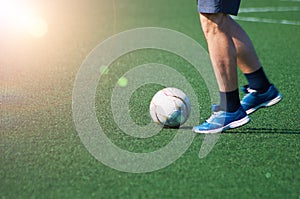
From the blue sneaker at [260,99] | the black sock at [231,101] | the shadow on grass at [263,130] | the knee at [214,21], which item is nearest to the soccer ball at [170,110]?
the shadow on grass at [263,130]

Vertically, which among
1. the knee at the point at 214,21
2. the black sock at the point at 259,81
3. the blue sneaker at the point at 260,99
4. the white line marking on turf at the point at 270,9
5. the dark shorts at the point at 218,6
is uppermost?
the dark shorts at the point at 218,6

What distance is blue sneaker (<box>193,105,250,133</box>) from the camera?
480cm

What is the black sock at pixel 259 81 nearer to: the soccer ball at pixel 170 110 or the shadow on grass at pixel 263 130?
the shadow on grass at pixel 263 130

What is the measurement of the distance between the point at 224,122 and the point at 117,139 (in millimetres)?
824

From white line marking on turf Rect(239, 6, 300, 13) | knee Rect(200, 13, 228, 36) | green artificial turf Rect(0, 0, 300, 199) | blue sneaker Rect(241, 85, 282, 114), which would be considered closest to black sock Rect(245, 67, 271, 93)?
blue sneaker Rect(241, 85, 282, 114)

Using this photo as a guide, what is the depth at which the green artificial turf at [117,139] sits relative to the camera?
3.73 m

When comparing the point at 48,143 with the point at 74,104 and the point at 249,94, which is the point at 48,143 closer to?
the point at 74,104

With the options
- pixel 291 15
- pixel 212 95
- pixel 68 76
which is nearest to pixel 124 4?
pixel 291 15

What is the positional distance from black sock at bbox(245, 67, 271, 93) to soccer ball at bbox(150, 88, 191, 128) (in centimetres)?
55

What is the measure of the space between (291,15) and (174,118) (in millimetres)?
7839

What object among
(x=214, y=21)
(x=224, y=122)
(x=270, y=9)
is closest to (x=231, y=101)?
(x=224, y=122)

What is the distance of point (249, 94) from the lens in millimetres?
5102

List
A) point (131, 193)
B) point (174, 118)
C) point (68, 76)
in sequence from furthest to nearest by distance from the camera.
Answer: point (68, 76) < point (174, 118) < point (131, 193)

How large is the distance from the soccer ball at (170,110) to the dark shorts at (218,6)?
0.73 metres
